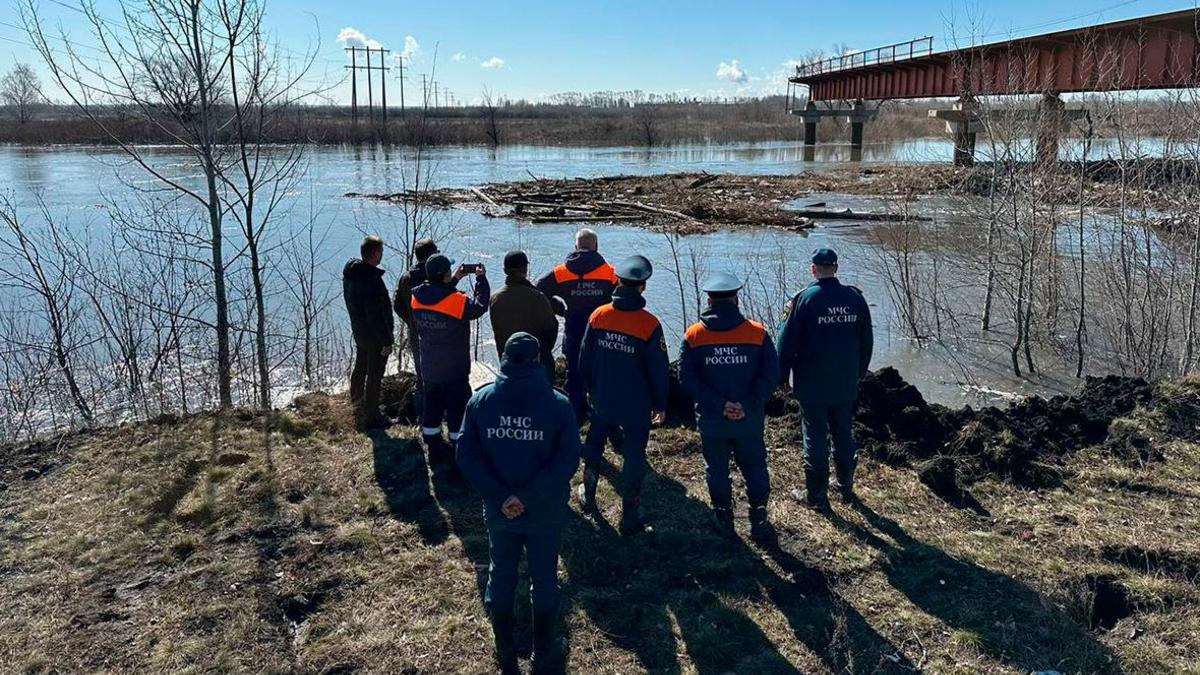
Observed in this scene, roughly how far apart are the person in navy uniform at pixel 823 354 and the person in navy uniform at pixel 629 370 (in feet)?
A: 3.10

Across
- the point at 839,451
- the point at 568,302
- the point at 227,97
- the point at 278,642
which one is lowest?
the point at 278,642

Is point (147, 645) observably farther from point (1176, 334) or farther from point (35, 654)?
point (1176, 334)

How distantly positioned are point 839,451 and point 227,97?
6267 millimetres

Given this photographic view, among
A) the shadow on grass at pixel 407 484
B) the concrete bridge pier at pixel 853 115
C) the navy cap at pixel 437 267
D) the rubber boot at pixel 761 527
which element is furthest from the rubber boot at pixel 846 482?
the concrete bridge pier at pixel 853 115

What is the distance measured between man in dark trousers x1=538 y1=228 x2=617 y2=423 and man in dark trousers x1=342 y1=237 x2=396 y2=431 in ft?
4.53

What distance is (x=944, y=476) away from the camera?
6.02 meters

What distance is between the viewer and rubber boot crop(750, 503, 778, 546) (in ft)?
16.9

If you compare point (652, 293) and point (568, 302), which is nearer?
point (568, 302)

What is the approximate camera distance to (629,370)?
5.11 meters

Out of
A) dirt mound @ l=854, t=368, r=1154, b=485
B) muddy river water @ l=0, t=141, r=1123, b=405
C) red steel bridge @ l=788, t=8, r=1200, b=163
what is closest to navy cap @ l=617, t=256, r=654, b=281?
dirt mound @ l=854, t=368, r=1154, b=485

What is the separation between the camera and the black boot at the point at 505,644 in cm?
392

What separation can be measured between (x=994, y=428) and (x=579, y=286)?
12.7 feet

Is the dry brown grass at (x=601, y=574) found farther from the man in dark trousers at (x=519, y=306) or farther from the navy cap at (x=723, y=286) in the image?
the navy cap at (x=723, y=286)

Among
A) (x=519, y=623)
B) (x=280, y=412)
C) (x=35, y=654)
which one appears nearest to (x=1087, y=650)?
(x=519, y=623)
